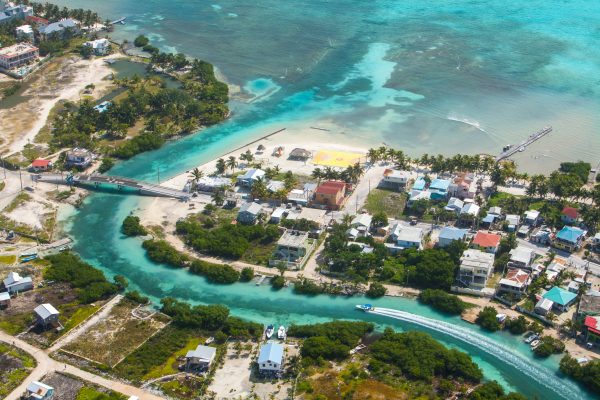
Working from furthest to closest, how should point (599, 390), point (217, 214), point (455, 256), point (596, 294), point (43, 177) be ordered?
point (43, 177) → point (217, 214) → point (455, 256) → point (596, 294) → point (599, 390)

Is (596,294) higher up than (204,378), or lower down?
higher up

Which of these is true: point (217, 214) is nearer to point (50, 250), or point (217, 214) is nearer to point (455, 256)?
point (50, 250)

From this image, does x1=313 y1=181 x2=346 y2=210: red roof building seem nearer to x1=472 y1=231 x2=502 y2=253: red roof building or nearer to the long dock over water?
x1=472 y1=231 x2=502 y2=253: red roof building

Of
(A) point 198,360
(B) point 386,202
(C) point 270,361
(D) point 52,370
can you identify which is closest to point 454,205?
(B) point 386,202

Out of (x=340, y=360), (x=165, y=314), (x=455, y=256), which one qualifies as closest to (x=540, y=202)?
(x=455, y=256)

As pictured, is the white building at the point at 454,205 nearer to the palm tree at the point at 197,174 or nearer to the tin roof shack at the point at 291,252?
the tin roof shack at the point at 291,252
